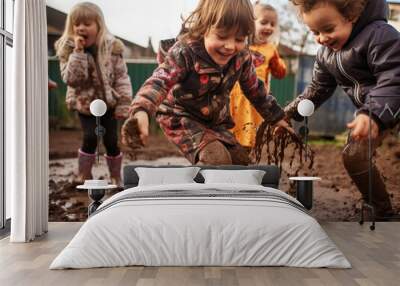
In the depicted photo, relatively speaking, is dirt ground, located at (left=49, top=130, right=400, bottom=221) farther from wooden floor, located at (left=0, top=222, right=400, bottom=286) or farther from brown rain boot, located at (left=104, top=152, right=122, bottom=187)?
wooden floor, located at (left=0, top=222, right=400, bottom=286)

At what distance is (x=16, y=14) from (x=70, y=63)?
5.29ft

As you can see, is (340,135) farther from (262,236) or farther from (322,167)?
(262,236)

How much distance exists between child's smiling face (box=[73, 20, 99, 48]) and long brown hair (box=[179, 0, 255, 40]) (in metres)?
1.15

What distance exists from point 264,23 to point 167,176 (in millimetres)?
2429

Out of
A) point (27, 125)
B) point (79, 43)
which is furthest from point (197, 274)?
point (79, 43)

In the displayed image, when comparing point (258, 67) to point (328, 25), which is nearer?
point (328, 25)

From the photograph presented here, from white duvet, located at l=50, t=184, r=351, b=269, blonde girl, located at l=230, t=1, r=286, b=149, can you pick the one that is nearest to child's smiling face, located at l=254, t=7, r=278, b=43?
blonde girl, located at l=230, t=1, r=286, b=149

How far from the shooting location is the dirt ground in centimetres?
700

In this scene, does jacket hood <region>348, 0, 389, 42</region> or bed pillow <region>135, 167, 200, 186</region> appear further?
jacket hood <region>348, 0, 389, 42</region>

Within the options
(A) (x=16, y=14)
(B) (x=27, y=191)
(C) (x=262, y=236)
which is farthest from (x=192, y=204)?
(A) (x=16, y=14)

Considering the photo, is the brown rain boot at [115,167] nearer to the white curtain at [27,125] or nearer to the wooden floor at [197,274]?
the white curtain at [27,125]

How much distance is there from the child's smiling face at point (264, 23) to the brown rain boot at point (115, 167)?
2.45m

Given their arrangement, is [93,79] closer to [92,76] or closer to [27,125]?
[92,76]

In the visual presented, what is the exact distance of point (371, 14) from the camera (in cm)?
675
